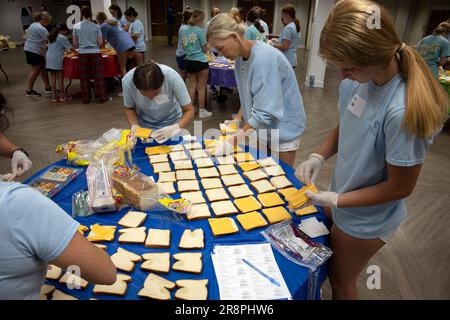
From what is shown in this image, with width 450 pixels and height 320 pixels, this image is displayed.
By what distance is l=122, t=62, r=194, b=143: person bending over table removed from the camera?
1.99 metres

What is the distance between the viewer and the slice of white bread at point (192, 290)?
1.05 metres

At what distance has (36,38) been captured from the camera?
568cm

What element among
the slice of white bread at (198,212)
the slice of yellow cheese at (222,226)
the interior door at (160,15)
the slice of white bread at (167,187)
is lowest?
the slice of yellow cheese at (222,226)

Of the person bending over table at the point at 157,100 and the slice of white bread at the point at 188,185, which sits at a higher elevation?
the person bending over table at the point at 157,100

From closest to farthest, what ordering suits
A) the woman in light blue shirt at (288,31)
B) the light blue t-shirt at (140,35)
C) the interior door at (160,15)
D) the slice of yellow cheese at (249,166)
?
1. the slice of yellow cheese at (249,166)
2. the woman in light blue shirt at (288,31)
3. the light blue t-shirt at (140,35)
4. the interior door at (160,15)

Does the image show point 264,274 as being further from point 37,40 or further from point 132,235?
point 37,40

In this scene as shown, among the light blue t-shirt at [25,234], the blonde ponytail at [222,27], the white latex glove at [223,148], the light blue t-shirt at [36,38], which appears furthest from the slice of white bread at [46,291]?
the light blue t-shirt at [36,38]

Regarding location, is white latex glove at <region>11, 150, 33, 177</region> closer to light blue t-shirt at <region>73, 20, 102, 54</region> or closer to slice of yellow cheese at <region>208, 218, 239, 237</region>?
slice of yellow cheese at <region>208, 218, 239, 237</region>

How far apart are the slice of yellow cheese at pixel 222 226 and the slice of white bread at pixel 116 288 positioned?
15.7 inches

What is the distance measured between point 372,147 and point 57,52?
5.91 metres

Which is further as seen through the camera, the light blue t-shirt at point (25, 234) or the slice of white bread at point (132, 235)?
the slice of white bread at point (132, 235)

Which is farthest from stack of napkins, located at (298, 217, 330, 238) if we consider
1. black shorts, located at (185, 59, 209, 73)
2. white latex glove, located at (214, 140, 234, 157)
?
black shorts, located at (185, 59, 209, 73)

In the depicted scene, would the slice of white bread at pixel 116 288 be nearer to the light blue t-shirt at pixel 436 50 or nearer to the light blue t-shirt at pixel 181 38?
the light blue t-shirt at pixel 181 38
